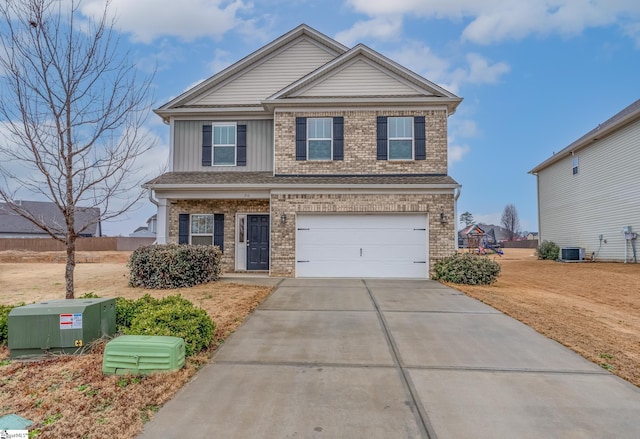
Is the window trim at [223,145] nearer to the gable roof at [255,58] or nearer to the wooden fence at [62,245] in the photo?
the gable roof at [255,58]

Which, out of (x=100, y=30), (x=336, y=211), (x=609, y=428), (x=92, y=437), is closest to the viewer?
(x=92, y=437)

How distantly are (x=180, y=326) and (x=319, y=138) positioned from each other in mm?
8639

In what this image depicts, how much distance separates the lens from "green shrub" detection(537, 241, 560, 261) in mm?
20641

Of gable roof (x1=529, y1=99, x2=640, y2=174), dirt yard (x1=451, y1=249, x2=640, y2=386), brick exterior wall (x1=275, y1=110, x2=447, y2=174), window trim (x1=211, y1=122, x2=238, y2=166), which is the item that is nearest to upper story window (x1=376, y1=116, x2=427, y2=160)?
brick exterior wall (x1=275, y1=110, x2=447, y2=174)

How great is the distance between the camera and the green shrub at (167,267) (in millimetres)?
9633

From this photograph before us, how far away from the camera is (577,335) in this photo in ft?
18.5

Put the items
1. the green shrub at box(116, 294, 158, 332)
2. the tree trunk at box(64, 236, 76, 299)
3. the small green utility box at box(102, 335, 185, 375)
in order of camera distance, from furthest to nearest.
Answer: the tree trunk at box(64, 236, 76, 299), the green shrub at box(116, 294, 158, 332), the small green utility box at box(102, 335, 185, 375)

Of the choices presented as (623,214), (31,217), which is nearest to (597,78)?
(623,214)

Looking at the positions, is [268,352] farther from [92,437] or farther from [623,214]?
[623,214]

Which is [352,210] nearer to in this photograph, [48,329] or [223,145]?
[223,145]

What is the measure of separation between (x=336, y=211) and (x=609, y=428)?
8.80 m

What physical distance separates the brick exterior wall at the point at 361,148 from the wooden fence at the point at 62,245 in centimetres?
2110

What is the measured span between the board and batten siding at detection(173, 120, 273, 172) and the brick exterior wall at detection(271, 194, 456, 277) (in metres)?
2.18

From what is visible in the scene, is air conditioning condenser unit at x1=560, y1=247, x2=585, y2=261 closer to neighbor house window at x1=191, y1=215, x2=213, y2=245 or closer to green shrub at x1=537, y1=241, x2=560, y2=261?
green shrub at x1=537, y1=241, x2=560, y2=261
